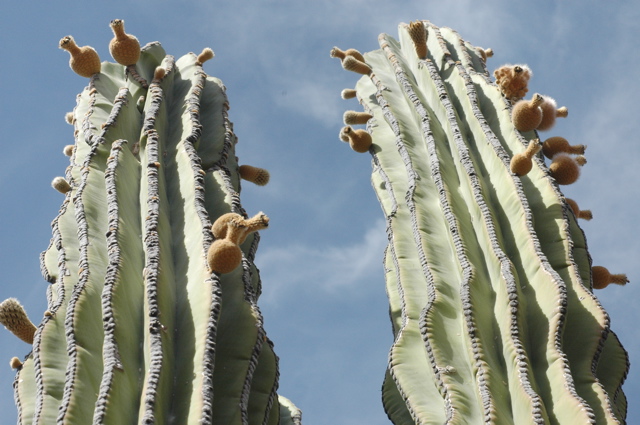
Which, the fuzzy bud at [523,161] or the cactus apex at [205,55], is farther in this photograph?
the cactus apex at [205,55]

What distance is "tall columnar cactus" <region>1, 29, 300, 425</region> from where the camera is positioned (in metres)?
3.86

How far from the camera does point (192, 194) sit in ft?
16.3

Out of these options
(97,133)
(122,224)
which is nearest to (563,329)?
(122,224)

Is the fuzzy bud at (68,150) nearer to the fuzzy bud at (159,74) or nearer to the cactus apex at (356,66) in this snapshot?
the fuzzy bud at (159,74)

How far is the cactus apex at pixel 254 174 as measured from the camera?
6.01 metres

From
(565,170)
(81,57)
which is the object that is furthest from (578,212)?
(81,57)

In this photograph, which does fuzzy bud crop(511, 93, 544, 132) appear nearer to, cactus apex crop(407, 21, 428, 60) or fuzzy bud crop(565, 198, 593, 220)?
fuzzy bud crop(565, 198, 593, 220)

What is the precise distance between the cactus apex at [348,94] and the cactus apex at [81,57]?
200 centimetres

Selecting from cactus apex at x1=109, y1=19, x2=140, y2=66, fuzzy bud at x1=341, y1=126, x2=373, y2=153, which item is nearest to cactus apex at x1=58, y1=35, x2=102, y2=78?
cactus apex at x1=109, y1=19, x2=140, y2=66

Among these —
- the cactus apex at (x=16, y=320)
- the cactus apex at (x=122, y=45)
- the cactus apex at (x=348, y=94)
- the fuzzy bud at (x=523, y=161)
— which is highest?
the cactus apex at (x=348, y=94)

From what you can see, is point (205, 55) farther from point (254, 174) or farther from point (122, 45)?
point (254, 174)

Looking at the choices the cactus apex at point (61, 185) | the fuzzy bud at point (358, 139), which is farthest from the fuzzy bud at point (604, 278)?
the cactus apex at point (61, 185)

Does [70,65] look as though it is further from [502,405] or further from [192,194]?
[502,405]

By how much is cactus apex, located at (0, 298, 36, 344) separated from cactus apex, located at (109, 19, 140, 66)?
207 cm
